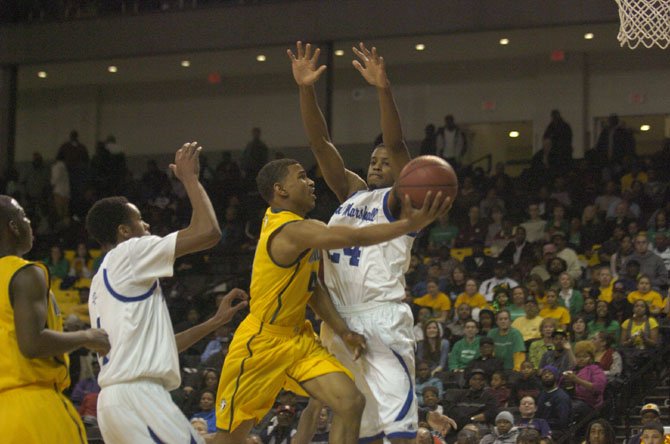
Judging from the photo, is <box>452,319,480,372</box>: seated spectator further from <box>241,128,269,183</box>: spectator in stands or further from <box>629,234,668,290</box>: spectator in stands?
<box>241,128,269,183</box>: spectator in stands

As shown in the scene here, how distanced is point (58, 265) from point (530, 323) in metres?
8.66

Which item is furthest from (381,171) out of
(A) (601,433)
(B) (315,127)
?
(A) (601,433)

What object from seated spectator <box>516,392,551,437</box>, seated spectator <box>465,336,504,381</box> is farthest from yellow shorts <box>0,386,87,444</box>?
seated spectator <box>465,336,504,381</box>

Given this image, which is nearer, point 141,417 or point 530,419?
point 141,417

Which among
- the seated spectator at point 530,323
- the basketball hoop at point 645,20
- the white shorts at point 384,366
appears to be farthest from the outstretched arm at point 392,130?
the seated spectator at point 530,323

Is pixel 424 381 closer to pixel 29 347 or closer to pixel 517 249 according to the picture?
pixel 517 249

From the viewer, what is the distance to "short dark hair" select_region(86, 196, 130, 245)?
18.5 ft

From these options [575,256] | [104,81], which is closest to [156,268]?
[575,256]

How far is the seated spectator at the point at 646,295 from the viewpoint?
13.6 m

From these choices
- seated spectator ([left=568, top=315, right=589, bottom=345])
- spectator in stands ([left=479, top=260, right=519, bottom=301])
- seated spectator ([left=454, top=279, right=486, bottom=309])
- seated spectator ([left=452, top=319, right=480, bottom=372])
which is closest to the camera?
seated spectator ([left=568, top=315, right=589, bottom=345])

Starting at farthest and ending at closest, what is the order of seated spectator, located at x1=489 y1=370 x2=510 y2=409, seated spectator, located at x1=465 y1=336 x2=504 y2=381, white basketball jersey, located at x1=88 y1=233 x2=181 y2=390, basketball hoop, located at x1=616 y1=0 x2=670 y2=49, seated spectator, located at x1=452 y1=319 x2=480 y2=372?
seated spectator, located at x1=452 y1=319 x2=480 y2=372, seated spectator, located at x1=465 y1=336 x2=504 y2=381, seated spectator, located at x1=489 y1=370 x2=510 y2=409, basketball hoop, located at x1=616 y1=0 x2=670 y2=49, white basketball jersey, located at x1=88 y1=233 x2=181 y2=390

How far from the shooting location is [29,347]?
493 centimetres

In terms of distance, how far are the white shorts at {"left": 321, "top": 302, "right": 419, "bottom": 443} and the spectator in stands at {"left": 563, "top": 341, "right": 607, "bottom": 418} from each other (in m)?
5.48

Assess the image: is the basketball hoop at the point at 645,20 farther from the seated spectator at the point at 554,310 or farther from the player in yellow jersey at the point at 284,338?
the seated spectator at the point at 554,310
